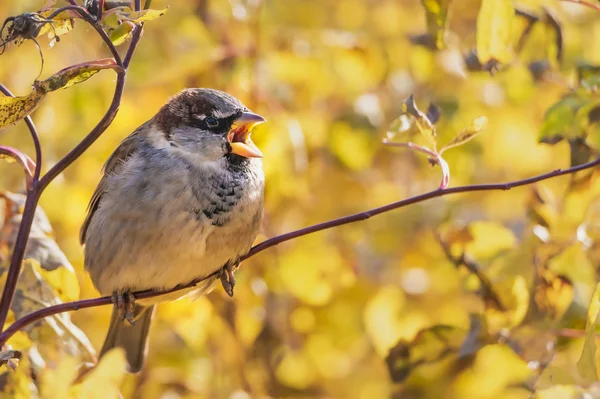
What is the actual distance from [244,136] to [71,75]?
2.86ft

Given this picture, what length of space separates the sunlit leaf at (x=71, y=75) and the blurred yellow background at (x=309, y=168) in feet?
2.81

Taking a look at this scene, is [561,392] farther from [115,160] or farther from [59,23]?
[115,160]

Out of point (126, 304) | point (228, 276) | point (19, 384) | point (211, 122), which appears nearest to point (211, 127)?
point (211, 122)

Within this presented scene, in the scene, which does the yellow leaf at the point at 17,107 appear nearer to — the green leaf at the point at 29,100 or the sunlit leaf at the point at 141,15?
the green leaf at the point at 29,100

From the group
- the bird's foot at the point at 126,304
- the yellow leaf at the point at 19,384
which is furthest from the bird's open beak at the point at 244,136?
the yellow leaf at the point at 19,384

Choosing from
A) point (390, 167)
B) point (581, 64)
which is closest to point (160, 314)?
point (390, 167)

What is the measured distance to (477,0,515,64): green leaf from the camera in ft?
4.92

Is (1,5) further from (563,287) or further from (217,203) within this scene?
(563,287)

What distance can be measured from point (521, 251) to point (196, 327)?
93 cm

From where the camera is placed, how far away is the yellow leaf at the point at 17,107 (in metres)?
1.22

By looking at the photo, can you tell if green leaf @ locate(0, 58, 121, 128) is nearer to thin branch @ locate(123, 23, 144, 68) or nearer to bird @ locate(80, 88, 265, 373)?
thin branch @ locate(123, 23, 144, 68)

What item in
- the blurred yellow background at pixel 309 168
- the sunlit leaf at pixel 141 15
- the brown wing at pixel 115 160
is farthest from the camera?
the blurred yellow background at pixel 309 168

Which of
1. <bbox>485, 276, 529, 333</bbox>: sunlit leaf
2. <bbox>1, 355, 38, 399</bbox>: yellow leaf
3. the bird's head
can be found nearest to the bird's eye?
the bird's head

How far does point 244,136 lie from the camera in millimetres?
2078
